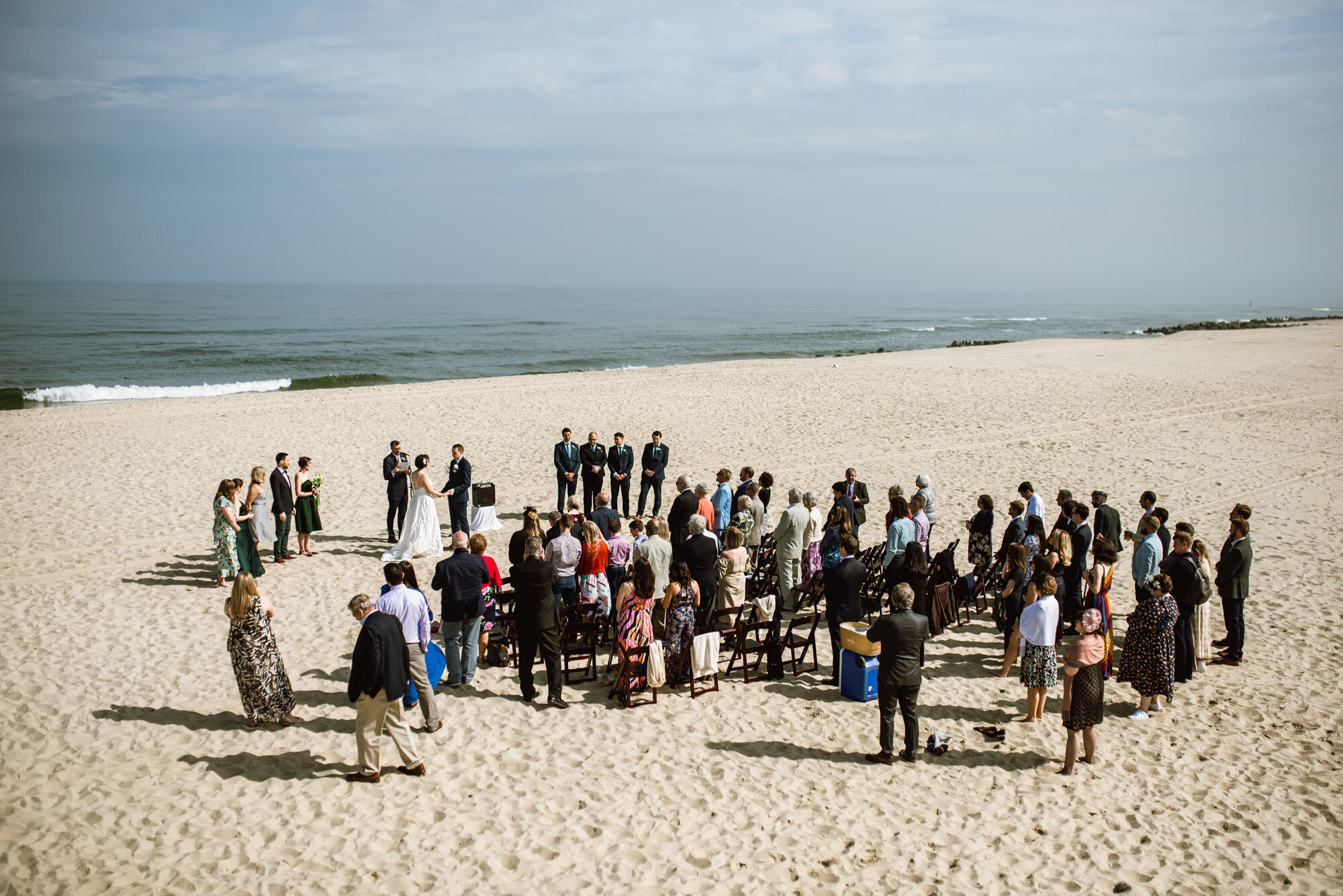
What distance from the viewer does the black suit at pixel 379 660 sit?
5980 millimetres

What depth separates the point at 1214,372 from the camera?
3247cm

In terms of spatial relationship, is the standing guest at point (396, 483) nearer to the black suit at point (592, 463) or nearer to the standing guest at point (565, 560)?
the black suit at point (592, 463)

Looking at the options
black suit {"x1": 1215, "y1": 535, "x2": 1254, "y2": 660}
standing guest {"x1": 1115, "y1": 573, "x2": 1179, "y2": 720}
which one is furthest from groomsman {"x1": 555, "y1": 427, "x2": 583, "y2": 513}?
black suit {"x1": 1215, "y1": 535, "x2": 1254, "y2": 660}

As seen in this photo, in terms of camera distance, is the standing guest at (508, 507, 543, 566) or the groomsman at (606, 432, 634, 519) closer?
the standing guest at (508, 507, 543, 566)

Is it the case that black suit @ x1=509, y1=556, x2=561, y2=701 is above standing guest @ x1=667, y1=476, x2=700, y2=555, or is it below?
below

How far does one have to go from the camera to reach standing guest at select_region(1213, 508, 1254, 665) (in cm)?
803

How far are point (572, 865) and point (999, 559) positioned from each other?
6846mm

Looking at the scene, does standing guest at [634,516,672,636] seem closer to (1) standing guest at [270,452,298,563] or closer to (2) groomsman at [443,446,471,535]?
(2) groomsman at [443,446,471,535]

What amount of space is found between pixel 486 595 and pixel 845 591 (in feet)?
11.5

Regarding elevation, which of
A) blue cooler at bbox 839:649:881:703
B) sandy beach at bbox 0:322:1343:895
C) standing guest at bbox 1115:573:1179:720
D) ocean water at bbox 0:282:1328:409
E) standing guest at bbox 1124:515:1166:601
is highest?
ocean water at bbox 0:282:1328:409

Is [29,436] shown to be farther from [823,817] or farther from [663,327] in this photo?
[663,327]

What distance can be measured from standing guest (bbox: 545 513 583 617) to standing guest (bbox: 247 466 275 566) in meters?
4.39

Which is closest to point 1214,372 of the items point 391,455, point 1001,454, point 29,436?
point 1001,454

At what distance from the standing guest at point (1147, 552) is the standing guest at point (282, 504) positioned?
1043 cm
